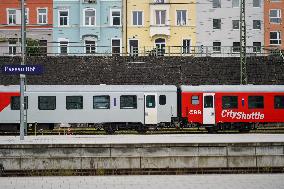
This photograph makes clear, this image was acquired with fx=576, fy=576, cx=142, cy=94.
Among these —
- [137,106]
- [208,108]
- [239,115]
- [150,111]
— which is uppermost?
[137,106]

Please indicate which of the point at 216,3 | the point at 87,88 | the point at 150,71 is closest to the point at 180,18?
the point at 216,3

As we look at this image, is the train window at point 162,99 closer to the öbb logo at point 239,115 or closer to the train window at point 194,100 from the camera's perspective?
the train window at point 194,100

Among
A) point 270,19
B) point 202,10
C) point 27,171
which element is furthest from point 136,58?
point 27,171

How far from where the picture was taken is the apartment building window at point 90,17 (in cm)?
5853

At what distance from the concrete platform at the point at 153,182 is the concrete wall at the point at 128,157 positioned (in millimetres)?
1004

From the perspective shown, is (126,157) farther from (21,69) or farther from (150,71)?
(150,71)

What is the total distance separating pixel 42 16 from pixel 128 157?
4508cm

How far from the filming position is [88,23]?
58.7 metres

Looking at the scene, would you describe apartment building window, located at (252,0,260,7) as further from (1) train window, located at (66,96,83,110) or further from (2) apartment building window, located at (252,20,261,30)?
(1) train window, located at (66,96,83,110)

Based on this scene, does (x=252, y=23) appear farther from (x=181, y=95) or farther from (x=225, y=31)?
(x=181, y=95)

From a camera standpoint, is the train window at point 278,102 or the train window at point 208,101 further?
the train window at point 278,102

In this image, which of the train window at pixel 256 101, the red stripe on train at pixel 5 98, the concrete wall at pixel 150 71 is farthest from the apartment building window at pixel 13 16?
the train window at pixel 256 101

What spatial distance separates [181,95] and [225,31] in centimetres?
2692

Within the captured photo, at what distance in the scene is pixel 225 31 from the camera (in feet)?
199
